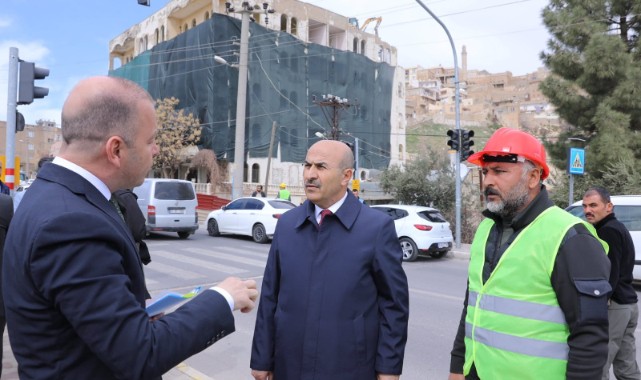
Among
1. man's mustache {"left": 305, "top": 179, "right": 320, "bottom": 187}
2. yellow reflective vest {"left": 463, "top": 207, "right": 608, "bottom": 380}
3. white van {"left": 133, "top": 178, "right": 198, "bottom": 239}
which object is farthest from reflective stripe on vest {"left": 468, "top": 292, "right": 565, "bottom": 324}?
white van {"left": 133, "top": 178, "right": 198, "bottom": 239}

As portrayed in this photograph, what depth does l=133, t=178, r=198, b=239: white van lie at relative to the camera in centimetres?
1496

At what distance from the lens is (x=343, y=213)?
273cm

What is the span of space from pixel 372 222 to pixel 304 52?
41.9m

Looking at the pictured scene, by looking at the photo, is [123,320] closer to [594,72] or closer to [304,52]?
[594,72]

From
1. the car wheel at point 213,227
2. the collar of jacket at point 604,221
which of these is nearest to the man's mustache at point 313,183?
the collar of jacket at point 604,221

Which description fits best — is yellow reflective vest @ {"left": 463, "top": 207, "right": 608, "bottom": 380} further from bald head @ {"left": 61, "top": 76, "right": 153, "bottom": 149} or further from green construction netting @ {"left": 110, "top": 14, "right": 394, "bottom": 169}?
green construction netting @ {"left": 110, "top": 14, "right": 394, "bottom": 169}

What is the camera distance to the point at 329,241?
8.78 ft

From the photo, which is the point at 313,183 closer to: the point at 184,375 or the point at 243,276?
the point at 184,375

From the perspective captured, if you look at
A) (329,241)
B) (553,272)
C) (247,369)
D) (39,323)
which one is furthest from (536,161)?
(247,369)

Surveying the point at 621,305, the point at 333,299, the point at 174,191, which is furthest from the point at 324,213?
the point at 174,191

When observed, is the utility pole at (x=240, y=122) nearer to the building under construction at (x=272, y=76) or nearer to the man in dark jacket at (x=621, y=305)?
the building under construction at (x=272, y=76)

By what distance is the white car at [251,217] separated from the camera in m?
15.3

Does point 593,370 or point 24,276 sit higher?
point 24,276

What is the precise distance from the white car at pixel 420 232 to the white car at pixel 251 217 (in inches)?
151
